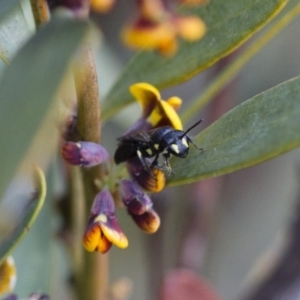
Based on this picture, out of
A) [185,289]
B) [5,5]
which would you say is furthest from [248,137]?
[185,289]

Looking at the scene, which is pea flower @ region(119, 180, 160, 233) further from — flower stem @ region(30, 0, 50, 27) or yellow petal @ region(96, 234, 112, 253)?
flower stem @ region(30, 0, 50, 27)

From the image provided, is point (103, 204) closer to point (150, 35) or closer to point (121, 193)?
point (121, 193)

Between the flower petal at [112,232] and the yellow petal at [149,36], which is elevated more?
the yellow petal at [149,36]

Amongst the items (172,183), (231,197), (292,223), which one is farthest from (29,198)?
(231,197)

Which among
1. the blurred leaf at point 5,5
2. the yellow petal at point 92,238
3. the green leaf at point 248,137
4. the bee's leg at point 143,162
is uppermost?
the blurred leaf at point 5,5

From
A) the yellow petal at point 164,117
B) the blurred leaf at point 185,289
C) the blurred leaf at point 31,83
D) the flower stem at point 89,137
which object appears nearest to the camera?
the blurred leaf at point 31,83

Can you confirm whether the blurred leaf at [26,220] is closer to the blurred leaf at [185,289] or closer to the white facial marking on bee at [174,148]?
the white facial marking on bee at [174,148]

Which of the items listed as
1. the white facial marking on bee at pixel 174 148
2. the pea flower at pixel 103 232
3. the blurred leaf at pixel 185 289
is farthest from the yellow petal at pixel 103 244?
the blurred leaf at pixel 185 289

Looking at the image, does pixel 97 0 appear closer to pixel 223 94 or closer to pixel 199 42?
pixel 199 42
